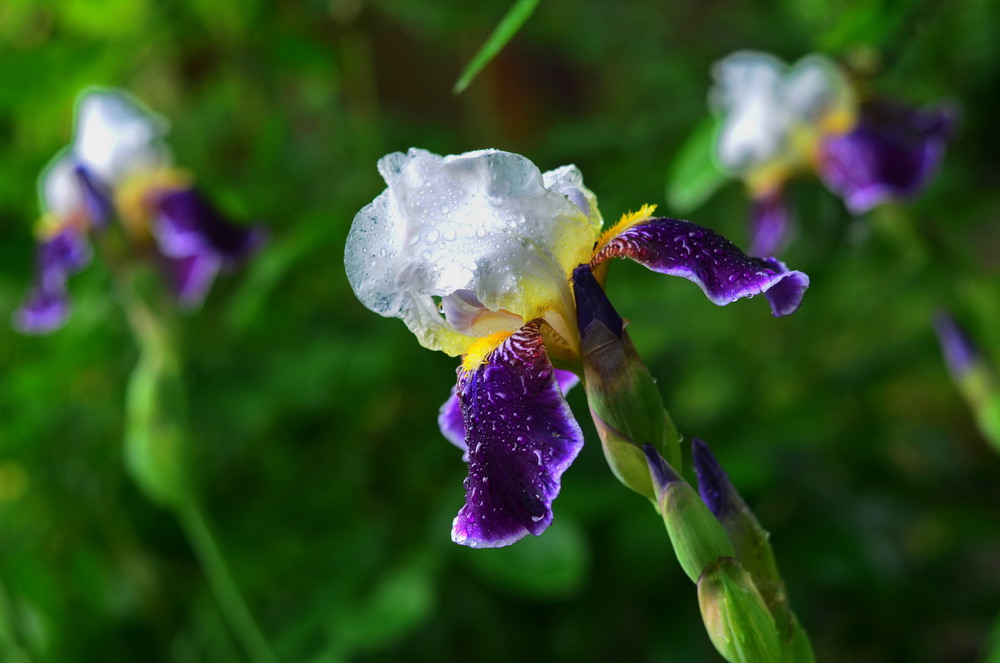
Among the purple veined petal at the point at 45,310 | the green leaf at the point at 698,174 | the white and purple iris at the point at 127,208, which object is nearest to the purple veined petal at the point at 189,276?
the white and purple iris at the point at 127,208

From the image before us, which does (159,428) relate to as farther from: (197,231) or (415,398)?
(415,398)

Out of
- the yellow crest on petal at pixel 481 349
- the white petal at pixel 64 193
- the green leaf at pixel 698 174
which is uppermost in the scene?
the yellow crest on petal at pixel 481 349

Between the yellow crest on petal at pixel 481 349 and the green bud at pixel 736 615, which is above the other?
the yellow crest on petal at pixel 481 349

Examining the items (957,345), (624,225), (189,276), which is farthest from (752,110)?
(189,276)

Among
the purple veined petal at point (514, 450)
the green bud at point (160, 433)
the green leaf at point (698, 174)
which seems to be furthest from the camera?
the green bud at point (160, 433)

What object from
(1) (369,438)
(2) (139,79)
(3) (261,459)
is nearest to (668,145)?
(1) (369,438)

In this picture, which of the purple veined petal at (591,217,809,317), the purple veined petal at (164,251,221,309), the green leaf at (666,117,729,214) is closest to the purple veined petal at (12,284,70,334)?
the purple veined petal at (164,251,221,309)

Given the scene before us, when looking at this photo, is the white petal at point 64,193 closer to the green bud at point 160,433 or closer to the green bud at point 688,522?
the green bud at point 160,433

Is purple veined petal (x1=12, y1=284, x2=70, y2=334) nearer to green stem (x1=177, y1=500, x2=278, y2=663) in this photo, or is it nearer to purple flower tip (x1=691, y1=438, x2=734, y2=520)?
green stem (x1=177, y1=500, x2=278, y2=663)
